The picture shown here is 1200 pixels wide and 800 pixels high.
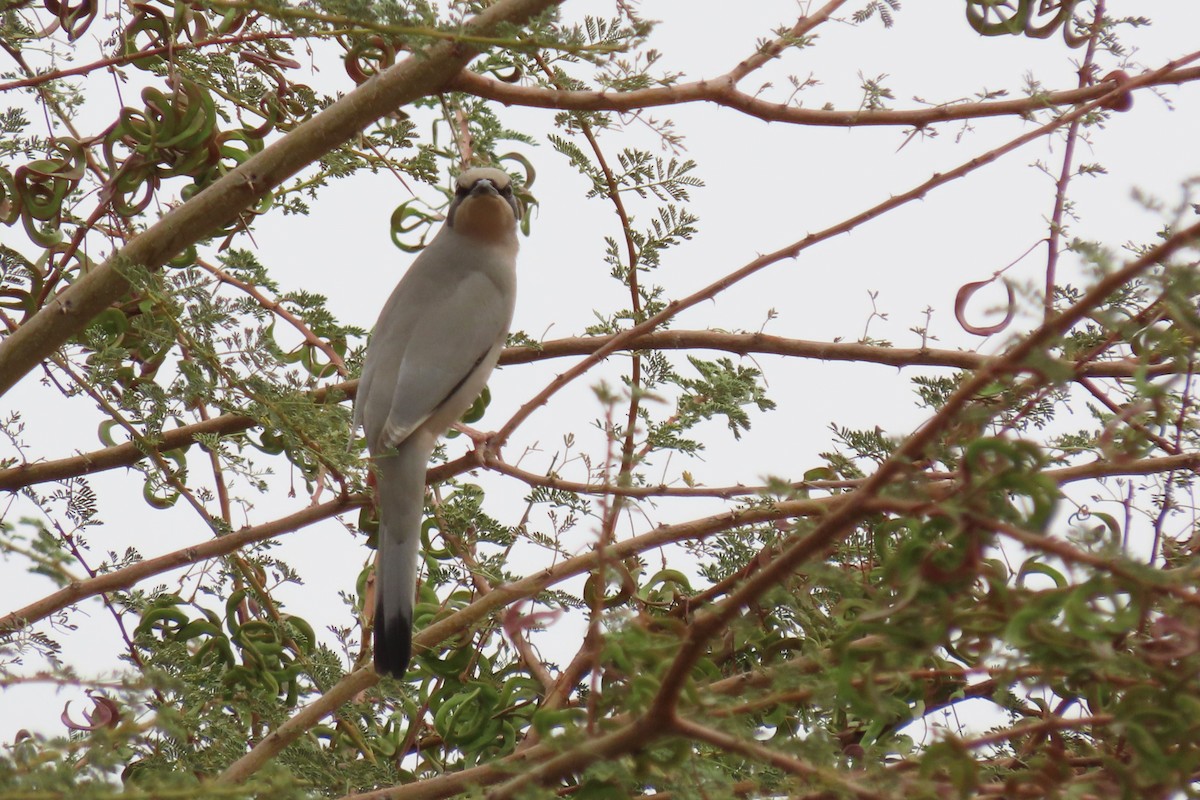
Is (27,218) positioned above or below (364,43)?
below

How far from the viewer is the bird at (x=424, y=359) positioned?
2814mm

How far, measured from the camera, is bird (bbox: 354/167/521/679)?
281cm

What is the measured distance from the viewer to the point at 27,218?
246 cm

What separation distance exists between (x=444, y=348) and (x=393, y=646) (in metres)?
1.13

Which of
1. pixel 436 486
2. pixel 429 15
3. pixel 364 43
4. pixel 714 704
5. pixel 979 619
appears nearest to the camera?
pixel 979 619

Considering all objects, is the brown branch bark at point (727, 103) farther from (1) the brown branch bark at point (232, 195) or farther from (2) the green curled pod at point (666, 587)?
(2) the green curled pod at point (666, 587)

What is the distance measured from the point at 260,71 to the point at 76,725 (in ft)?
4.83

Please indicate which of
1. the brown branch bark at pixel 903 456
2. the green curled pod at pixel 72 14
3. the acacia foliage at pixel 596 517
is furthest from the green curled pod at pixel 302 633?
the brown branch bark at pixel 903 456

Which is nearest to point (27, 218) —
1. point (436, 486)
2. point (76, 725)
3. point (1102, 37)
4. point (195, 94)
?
point (195, 94)

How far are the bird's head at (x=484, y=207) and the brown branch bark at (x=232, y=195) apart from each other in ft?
3.94

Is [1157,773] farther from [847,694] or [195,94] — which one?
[195,94]

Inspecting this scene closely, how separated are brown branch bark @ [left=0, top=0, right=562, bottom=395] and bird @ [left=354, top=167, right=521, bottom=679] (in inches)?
26.7

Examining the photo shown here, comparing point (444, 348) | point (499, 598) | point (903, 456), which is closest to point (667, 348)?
point (499, 598)

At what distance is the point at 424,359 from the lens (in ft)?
11.4
